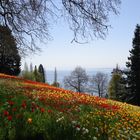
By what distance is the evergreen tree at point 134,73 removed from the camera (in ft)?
149

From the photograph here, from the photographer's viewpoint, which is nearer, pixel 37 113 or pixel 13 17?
pixel 37 113

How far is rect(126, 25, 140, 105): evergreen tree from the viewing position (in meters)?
45.4

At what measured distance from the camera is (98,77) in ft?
353

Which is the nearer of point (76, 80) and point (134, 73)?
point (134, 73)

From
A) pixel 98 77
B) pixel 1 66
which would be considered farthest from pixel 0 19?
pixel 98 77

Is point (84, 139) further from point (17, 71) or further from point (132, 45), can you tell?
point (17, 71)

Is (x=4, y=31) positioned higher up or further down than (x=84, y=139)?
higher up

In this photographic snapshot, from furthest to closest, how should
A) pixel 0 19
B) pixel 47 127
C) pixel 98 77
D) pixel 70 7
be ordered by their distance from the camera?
pixel 98 77
pixel 0 19
pixel 70 7
pixel 47 127

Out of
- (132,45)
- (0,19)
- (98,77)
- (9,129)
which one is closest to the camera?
(9,129)

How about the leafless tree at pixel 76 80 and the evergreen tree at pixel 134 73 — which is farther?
the leafless tree at pixel 76 80

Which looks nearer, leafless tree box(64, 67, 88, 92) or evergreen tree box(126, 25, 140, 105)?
evergreen tree box(126, 25, 140, 105)

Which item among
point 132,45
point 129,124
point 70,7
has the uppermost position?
point 132,45

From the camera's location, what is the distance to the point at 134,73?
1795 inches

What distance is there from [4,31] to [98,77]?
94.3 m
